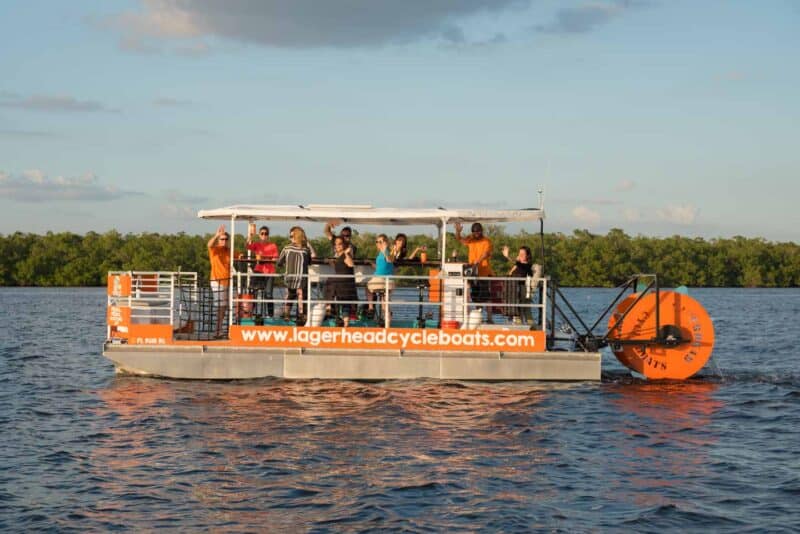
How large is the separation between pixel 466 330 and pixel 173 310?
537 cm

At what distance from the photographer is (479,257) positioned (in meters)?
18.9

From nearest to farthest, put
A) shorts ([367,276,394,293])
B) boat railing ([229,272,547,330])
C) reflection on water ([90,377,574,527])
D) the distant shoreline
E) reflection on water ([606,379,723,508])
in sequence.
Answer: reflection on water ([90,377,574,527]), reflection on water ([606,379,723,508]), boat railing ([229,272,547,330]), shorts ([367,276,394,293]), the distant shoreline

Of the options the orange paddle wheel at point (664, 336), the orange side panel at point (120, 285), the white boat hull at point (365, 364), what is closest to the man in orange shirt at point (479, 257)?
the white boat hull at point (365, 364)

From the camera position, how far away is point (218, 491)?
37.1ft

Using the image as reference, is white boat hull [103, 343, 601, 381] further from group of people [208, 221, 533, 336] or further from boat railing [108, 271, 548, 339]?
group of people [208, 221, 533, 336]

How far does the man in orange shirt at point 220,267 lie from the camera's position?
19188 mm

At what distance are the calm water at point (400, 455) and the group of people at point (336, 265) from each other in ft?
5.87

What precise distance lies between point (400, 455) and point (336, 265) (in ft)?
19.6

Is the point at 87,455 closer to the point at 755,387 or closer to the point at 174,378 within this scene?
the point at 174,378

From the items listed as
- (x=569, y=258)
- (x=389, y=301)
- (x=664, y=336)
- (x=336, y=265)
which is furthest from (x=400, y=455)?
(x=569, y=258)

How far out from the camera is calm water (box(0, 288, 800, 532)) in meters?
10.5

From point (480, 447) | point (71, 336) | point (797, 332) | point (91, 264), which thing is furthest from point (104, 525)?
point (91, 264)

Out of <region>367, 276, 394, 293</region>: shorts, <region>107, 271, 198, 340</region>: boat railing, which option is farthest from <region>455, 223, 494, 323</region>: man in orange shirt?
<region>107, 271, 198, 340</region>: boat railing

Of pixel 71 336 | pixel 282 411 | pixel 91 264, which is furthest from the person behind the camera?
pixel 91 264
